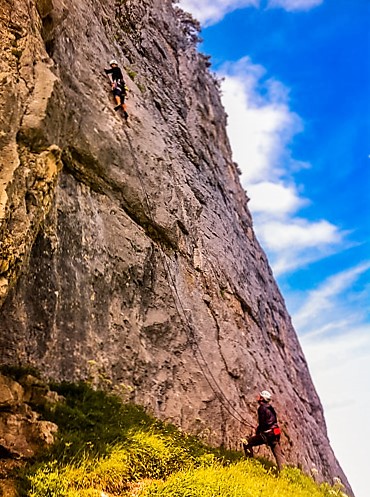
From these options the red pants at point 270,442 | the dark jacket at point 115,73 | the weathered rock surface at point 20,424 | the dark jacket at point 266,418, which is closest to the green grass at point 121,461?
the weathered rock surface at point 20,424

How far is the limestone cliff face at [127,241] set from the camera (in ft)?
27.8

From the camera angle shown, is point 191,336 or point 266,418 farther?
Result: point 191,336

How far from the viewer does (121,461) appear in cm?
798

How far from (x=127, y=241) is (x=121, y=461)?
5757 millimetres

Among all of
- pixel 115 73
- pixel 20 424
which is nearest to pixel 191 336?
pixel 20 424

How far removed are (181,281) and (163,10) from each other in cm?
1655

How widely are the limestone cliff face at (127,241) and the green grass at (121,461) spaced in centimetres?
89

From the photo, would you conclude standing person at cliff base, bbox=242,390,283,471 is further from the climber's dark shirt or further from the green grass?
the green grass

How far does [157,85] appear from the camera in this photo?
20156 mm

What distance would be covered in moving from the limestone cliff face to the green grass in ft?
2.92

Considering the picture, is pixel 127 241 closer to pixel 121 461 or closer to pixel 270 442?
pixel 121 461

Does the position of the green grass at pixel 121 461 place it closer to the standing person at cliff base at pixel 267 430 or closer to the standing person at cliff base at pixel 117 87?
the standing person at cliff base at pixel 267 430

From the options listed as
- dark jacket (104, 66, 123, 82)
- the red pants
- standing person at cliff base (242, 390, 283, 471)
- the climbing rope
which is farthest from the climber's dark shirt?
dark jacket (104, 66, 123, 82)

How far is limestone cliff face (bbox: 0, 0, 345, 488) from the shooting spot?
8.48 metres
